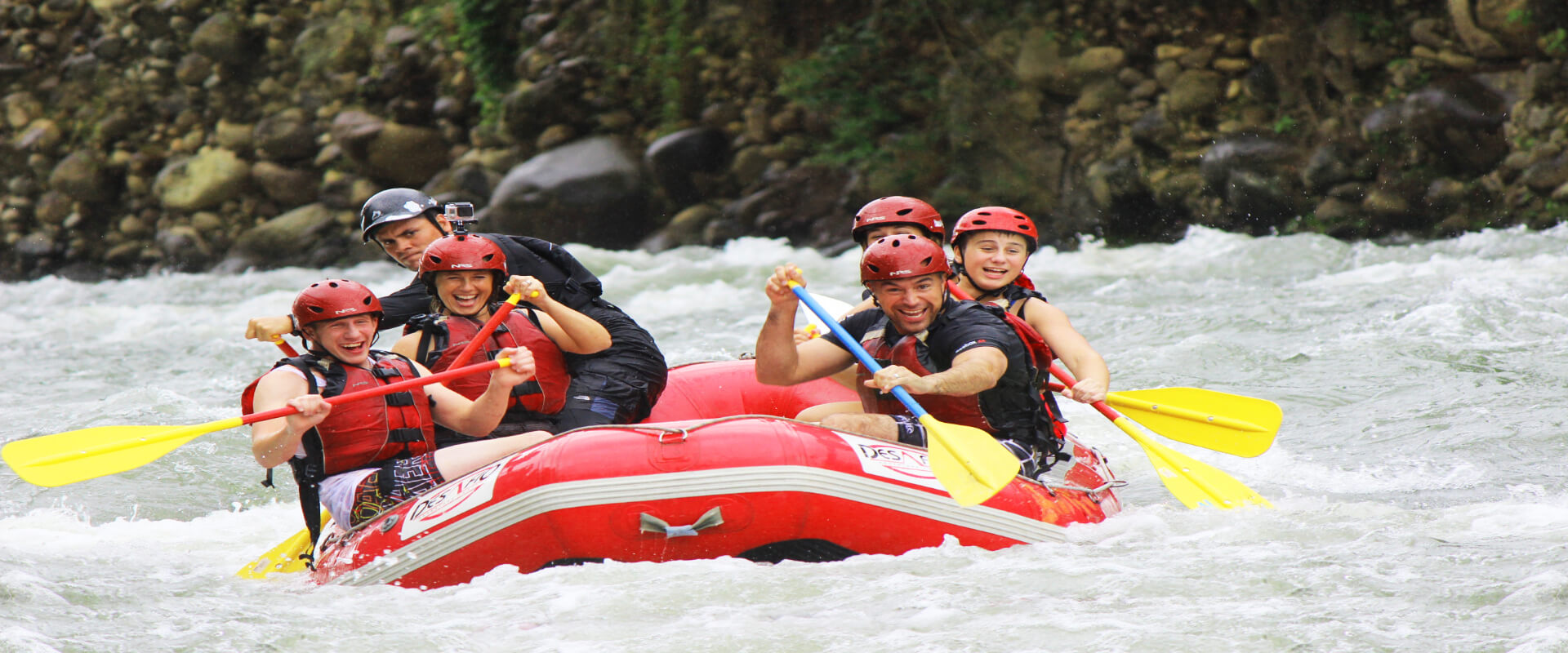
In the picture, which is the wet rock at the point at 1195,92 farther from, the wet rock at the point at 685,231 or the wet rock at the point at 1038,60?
the wet rock at the point at 685,231

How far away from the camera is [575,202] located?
1273 centimetres

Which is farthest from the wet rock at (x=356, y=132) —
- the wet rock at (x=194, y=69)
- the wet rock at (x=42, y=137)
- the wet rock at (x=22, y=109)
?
the wet rock at (x=22, y=109)

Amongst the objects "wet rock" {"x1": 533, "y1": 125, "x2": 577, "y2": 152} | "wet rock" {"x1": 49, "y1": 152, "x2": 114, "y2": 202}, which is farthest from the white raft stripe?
"wet rock" {"x1": 49, "y1": 152, "x2": 114, "y2": 202}

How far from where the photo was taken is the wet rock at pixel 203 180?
1562cm

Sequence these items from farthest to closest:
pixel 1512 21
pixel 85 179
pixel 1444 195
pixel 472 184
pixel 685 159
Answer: pixel 85 179 → pixel 472 184 → pixel 685 159 → pixel 1444 195 → pixel 1512 21

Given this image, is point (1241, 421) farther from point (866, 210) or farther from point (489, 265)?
point (489, 265)

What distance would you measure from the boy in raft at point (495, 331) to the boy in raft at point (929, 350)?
64 centimetres

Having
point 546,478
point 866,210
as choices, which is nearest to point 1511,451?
point 866,210

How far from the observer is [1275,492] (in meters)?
4.75

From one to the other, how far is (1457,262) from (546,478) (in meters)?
7.01

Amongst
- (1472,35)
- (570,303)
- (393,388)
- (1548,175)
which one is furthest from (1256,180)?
(393,388)

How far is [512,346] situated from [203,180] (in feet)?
42.5

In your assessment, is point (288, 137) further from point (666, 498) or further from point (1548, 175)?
point (666, 498)

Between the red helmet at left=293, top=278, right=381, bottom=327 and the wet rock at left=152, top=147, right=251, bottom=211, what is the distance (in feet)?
42.2
